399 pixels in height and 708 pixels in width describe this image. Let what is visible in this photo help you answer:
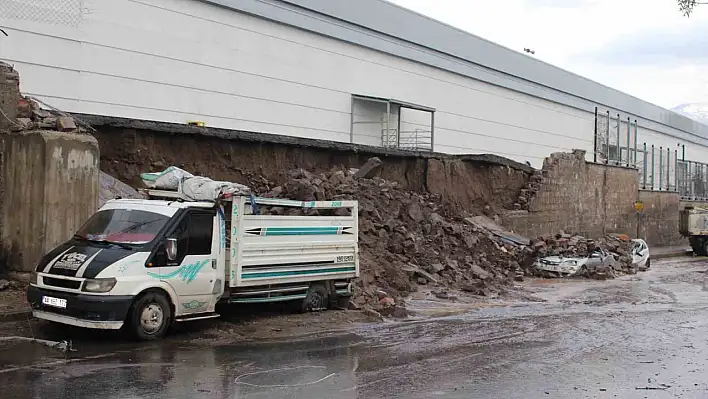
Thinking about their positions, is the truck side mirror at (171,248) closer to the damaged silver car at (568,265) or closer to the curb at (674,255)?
the damaged silver car at (568,265)

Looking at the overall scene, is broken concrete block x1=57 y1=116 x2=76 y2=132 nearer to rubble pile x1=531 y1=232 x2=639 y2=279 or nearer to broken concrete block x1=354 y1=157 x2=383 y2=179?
broken concrete block x1=354 y1=157 x2=383 y2=179

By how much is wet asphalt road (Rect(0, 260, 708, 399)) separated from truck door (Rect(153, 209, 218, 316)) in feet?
2.33

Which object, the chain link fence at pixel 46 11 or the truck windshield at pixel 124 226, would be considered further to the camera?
the chain link fence at pixel 46 11

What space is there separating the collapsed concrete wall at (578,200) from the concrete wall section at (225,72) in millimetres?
6025

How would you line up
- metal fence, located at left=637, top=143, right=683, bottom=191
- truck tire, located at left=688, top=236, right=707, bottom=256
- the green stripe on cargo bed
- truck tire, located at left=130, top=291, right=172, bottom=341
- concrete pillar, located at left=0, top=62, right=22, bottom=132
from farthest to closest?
metal fence, located at left=637, top=143, right=683, bottom=191
truck tire, located at left=688, top=236, right=707, bottom=256
concrete pillar, located at left=0, top=62, right=22, bottom=132
the green stripe on cargo bed
truck tire, located at left=130, top=291, right=172, bottom=341

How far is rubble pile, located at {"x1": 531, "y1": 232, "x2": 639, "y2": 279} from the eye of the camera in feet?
72.9

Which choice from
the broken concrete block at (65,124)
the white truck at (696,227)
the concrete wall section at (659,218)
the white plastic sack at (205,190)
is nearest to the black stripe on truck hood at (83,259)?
the white plastic sack at (205,190)

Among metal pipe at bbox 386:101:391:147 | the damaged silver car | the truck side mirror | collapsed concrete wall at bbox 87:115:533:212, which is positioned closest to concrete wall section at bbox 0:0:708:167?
→ metal pipe at bbox 386:101:391:147

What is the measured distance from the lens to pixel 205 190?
10.6 meters

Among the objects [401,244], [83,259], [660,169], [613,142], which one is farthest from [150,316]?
[660,169]

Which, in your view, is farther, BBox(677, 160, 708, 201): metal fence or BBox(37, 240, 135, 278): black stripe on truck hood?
BBox(677, 160, 708, 201): metal fence

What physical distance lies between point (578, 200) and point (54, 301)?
87.8ft

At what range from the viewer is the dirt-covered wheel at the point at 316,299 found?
11.8 meters

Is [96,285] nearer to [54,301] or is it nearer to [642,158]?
[54,301]
